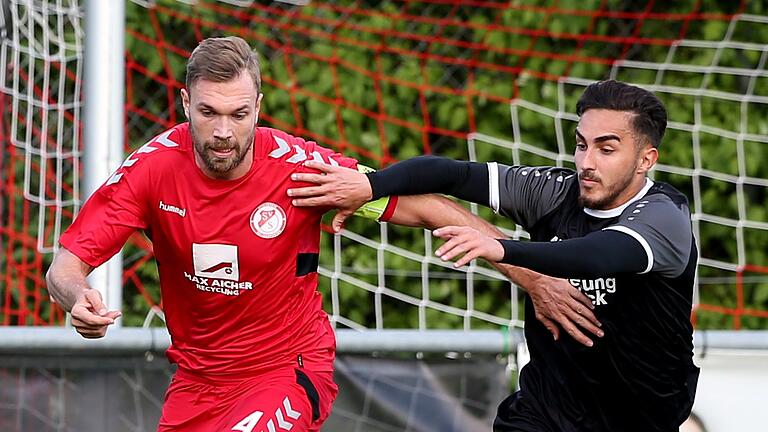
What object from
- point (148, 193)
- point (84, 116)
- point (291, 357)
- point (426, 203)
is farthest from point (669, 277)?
point (84, 116)

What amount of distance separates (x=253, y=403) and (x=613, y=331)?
125cm

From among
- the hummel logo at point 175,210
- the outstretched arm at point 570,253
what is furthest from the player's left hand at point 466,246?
the hummel logo at point 175,210

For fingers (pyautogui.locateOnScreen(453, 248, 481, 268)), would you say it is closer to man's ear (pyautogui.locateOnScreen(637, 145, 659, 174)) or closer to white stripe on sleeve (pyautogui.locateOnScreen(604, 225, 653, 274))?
white stripe on sleeve (pyautogui.locateOnScreen(604, 225, 653, 274))

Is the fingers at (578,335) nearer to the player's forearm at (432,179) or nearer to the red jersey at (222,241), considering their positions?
the player's forearm at (432,179)

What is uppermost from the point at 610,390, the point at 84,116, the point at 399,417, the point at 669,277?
the point at 84,116

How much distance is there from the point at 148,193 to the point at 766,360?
2952 mm

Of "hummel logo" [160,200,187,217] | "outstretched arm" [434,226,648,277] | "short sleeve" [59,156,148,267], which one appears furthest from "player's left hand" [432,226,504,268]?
"short sleeve" [59,156,148,267]

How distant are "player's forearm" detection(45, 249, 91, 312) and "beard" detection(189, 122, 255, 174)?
55cm

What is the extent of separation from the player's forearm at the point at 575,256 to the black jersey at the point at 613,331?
131 millimetres

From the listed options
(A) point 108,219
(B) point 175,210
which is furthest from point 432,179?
(A) point 108,219

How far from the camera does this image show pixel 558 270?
4152 millimetres

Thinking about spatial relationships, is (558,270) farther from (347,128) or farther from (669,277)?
(347,128)

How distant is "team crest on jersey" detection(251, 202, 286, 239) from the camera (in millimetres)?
4449

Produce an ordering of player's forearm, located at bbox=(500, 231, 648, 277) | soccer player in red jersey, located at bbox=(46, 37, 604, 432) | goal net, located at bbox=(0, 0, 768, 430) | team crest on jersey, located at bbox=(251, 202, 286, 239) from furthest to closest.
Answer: goal net, located at bbox=(0, 0, 768, 430), team crest on jersey, located at bbox=(251, 202, 286, 239), soccer player in red jersey, located at bbox=(46, 37, 604, 432), player's forearm, located at bbox=(500, 231, 648, 277)
